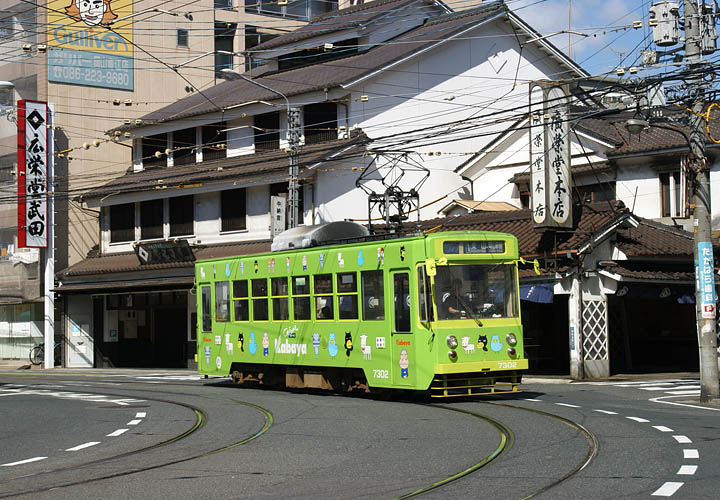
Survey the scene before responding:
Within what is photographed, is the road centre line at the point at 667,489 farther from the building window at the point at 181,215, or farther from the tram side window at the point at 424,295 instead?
the building window at the point at 181,215

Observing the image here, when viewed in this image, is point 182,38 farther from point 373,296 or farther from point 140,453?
point 140,453

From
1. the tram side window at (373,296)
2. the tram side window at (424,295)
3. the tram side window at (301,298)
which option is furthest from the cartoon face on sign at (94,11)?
the tram side window at (424,295)

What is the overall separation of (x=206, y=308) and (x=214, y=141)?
16.6 meters

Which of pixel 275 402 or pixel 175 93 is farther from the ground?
pixel 175 93

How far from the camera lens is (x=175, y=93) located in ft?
160

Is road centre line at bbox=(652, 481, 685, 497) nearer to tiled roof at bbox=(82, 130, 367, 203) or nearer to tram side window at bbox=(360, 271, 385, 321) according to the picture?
tram side window at bbox=(360, 271, 385, 321)

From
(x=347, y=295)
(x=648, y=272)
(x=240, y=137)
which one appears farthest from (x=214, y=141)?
(x=347, y=295)

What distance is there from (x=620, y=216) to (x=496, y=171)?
9.09 metres

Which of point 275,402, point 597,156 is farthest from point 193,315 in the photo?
point 275,402

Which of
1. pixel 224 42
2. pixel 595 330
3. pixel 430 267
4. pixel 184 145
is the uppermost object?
pixel 224 42

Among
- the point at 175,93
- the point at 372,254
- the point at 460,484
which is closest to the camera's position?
the point at 460,484

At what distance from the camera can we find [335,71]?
38406mm

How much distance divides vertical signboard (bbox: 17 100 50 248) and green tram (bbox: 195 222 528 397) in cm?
2050

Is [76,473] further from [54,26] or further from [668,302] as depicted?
[54,26]
